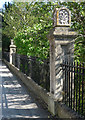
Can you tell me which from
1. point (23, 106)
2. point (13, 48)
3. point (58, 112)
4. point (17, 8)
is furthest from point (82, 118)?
point (17, 8)

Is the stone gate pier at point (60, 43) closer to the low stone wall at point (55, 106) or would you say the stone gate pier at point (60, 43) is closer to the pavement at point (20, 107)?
the low stone wall at point (55, 106)

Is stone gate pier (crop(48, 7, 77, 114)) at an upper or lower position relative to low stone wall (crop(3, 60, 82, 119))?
A: upper

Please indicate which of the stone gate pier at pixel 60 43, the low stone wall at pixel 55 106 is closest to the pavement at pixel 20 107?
the low stone wall at pixel 55 106

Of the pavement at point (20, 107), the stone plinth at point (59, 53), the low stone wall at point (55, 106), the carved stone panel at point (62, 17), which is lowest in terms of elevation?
the pavement at point (20, 107)

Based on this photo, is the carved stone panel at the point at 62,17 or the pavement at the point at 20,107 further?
the pavement at the point at 20,107

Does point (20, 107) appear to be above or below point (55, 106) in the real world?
below

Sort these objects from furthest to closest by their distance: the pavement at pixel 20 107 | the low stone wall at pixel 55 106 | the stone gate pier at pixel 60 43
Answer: the pavement at pixel 20 107 → the stone gate pier at pixel 60 43 → the low stone wall at pixel 55 106

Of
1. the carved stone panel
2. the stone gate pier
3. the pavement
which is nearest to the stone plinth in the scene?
the stone gate pier

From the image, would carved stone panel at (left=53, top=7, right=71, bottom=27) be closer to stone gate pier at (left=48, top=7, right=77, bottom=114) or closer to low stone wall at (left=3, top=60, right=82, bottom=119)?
stone gate pier at (left=48, top=7, right=77, bottom=114)

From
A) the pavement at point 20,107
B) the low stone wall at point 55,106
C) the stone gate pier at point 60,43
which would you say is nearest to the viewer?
the low stone wall at point 55,106

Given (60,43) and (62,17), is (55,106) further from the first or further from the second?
(62,17)

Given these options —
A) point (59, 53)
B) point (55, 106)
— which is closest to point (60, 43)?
point (59, 53)

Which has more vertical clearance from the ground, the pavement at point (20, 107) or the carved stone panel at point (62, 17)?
the carved stone panel at point (62, 17)

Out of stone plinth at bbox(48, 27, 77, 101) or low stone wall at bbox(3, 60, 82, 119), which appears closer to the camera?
low stone wall at bbox(3, 60, 82, 119)
